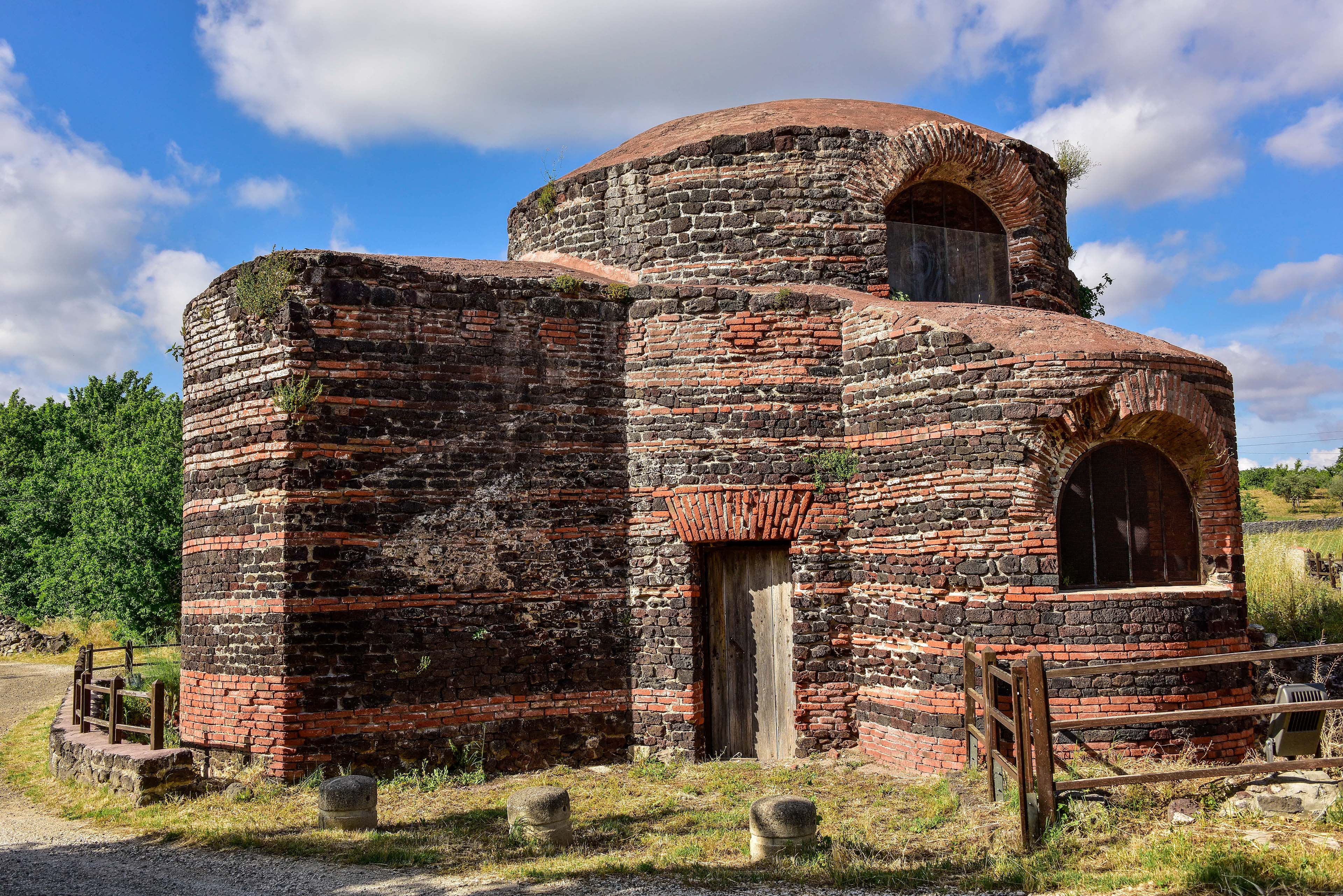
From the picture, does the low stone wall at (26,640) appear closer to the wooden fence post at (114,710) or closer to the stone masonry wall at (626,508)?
the wooden fence post at (114,710)

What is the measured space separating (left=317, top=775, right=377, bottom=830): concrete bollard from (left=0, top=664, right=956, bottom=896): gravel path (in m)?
0.55

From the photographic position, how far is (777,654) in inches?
368

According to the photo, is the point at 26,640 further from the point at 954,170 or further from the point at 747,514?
the point at 954,170

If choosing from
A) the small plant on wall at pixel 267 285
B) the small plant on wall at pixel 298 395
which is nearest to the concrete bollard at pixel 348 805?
the small plant on wall at pixel 298 395

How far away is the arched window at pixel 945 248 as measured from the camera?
10.9 metres

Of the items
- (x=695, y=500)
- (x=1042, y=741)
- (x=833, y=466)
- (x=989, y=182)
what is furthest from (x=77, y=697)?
(x=989, y=182)

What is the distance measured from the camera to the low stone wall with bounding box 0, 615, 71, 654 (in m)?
24.0

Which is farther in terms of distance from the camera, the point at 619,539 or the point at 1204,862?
the point at 619,539

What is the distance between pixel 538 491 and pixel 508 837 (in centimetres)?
351

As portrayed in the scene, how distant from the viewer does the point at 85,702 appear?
10.4 metres

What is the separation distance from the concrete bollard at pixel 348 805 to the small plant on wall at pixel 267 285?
4485 millimetres

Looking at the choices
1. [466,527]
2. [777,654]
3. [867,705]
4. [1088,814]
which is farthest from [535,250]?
[1088,814]

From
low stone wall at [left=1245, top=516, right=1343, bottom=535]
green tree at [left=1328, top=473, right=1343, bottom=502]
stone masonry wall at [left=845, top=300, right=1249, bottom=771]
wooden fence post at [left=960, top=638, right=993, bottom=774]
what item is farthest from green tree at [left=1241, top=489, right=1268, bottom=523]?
wooden fence post at [left=960, top=638, right=993, bottom=774]

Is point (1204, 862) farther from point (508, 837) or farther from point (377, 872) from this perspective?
point (377, 872)
